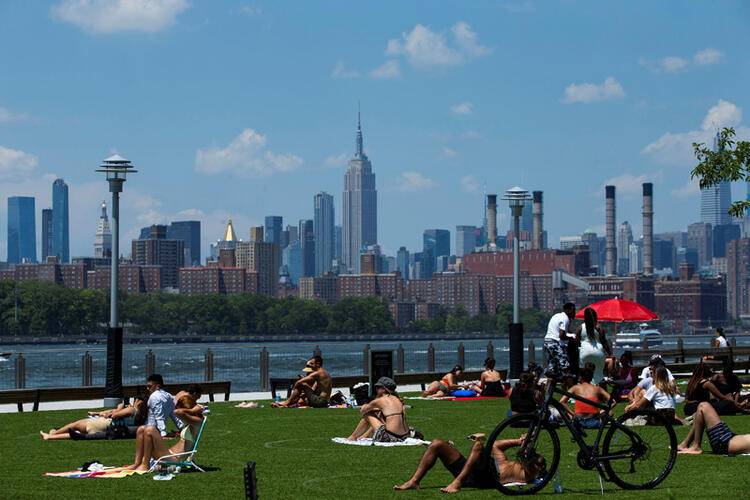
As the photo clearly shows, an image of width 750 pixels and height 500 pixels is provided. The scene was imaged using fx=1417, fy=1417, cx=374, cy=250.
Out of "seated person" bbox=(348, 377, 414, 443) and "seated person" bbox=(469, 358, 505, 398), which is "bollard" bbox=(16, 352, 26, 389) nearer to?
"seated person" bbox=(469, 358, 505, 398)

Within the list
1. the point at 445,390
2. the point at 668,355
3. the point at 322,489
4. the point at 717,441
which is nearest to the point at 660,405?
the point at 717,441

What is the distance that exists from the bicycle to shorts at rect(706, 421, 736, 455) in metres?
2.72

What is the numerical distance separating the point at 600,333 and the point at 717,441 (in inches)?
329

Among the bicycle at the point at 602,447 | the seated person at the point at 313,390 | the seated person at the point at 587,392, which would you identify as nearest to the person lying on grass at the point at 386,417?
the seated person at the point at 587,392

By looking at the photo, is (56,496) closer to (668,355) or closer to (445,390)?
(445,390)

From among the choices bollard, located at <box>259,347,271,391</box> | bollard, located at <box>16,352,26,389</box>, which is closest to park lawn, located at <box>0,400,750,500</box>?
bollard, located at <box>16,352,26,389</box>

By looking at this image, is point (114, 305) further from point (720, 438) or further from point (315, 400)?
point (720, 438)

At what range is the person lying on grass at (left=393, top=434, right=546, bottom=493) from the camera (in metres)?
13.6

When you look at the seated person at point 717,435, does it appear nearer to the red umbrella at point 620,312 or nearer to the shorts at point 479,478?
the shorts at point 479,478

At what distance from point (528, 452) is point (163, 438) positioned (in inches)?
195

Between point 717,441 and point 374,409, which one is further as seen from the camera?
point 374,409

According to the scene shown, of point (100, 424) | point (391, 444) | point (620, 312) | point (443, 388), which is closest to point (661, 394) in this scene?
point (391, 444)

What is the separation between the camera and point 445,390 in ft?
99.7

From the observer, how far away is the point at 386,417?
61.9 feet
